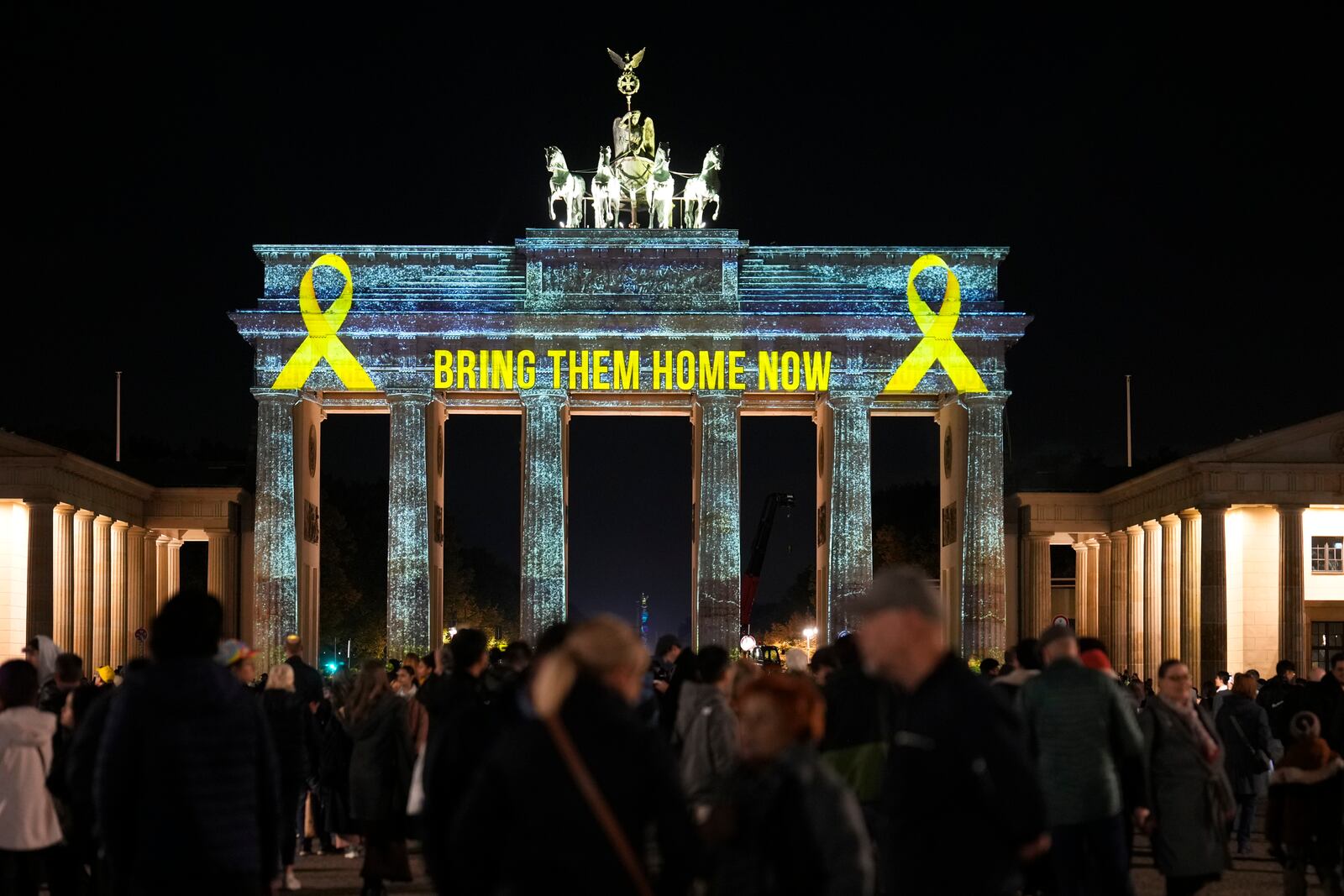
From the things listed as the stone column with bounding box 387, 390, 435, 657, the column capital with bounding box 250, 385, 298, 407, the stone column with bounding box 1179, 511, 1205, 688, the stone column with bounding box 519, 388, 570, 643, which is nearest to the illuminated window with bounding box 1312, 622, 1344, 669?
the stone column with bounding box 1179, 511, 1205, 688

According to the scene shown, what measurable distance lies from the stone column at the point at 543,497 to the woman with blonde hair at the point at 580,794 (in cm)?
5266

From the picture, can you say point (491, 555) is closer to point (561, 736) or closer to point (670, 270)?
point (670, 270)

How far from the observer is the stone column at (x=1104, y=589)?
224ft

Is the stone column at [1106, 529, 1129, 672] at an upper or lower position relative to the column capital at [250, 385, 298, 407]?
lower

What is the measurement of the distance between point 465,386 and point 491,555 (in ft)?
269

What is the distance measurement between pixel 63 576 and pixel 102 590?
6064mm

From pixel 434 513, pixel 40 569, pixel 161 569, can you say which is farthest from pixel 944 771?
pixel 161 569

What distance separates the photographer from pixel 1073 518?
66.1m

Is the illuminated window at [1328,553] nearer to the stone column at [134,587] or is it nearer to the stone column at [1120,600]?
the stone column at [1120,600]

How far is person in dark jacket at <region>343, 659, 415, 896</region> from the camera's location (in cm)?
1677

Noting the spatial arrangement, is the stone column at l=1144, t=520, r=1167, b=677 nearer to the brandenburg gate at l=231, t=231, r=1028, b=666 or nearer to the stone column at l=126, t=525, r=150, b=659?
the brandenburg gate at l=231, t=231, r=1028, b=666

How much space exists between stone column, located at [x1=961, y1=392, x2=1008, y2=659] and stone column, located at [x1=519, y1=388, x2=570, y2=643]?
12504mm

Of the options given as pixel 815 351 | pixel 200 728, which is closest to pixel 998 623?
pixel 815 351

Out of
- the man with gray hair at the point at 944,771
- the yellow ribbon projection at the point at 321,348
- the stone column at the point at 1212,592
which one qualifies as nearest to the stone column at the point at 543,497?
the yellow ribbon projection at the point at 321,348
